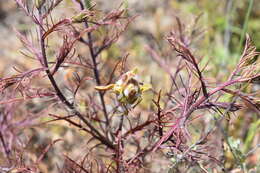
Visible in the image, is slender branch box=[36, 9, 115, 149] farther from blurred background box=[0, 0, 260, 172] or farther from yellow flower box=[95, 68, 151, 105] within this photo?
blurred background box=[0, 0, 260, 172]

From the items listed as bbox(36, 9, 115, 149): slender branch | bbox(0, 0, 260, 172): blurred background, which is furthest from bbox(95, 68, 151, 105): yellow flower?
bbox(0, 0, 260, 172): blurred background

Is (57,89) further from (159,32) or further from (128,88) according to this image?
(159,32)

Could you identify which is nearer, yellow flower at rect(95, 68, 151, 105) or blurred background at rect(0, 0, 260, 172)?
yellow flower at rect(95, 68, 151, 105)

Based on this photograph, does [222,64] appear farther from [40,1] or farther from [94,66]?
[40,1]

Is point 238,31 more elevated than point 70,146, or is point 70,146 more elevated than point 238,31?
point 238,31

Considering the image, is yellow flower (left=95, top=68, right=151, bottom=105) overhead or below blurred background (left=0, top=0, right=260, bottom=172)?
below

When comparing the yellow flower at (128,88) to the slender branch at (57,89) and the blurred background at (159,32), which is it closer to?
the slender branch at (57,89)

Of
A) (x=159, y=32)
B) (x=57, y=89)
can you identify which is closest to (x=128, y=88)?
(x=57, y=89)

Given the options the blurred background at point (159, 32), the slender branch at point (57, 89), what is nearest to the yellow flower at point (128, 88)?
the slender branch at point (57, 89)

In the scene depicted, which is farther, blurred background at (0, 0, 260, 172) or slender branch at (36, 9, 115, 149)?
blurred background at (0, 0, 260, 172)

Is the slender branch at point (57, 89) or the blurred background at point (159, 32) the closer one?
the slender branch at point (57, 89)

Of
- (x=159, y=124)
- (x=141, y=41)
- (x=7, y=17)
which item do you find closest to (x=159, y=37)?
(x=141, y=41)
